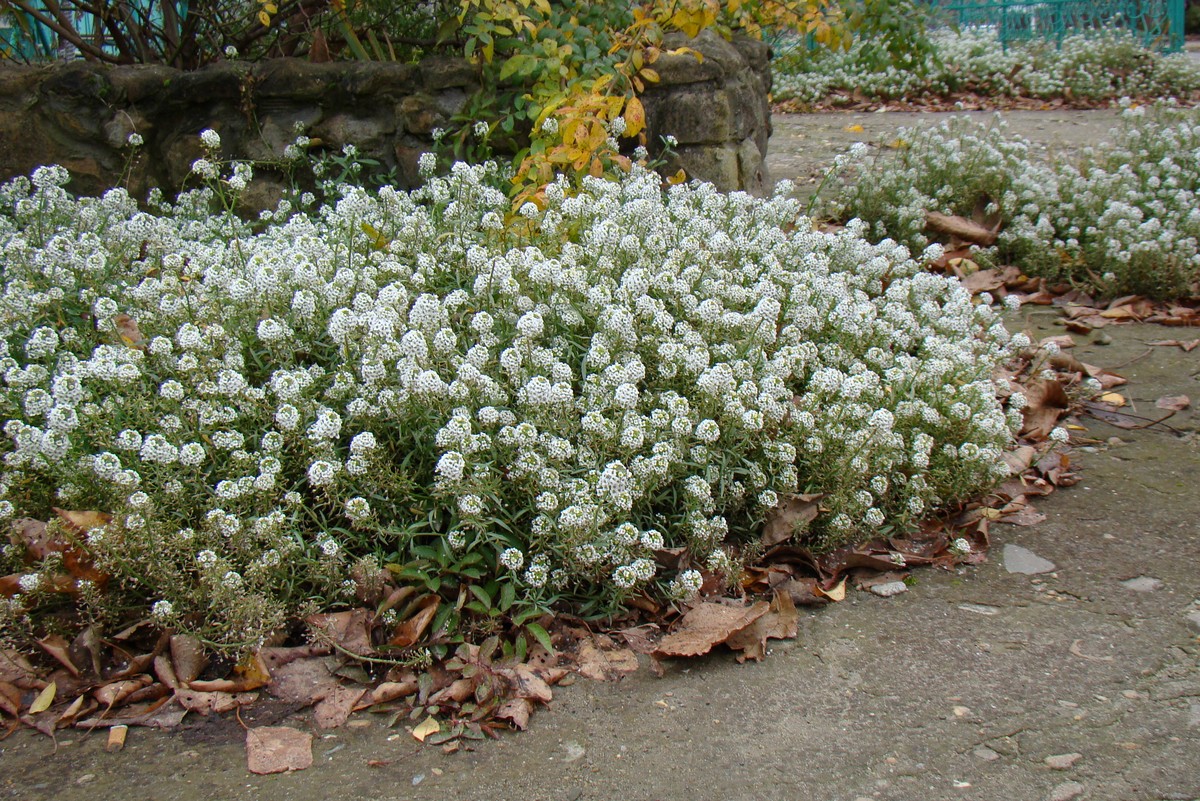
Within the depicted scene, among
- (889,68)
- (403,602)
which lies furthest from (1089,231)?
(889,68)

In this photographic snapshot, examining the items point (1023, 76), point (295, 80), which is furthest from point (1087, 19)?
point (295, 80)

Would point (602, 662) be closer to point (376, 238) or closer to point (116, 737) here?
point (116, 737)

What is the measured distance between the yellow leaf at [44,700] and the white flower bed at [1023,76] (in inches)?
472

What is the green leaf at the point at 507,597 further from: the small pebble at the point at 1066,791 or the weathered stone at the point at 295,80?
the weathered stone at the point at 295,80

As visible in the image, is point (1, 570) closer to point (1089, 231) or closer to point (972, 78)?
point (1089, 231)

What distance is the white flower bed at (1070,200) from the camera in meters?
5.74

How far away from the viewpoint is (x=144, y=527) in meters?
2.75

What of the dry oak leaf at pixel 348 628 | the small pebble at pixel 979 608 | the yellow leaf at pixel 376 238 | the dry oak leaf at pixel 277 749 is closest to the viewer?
the dry oak leaf at pixel 277 749

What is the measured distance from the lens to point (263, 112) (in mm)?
5738

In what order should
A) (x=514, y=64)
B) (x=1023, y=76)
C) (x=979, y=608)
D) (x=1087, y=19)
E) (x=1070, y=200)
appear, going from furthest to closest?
1. (x=1087, y=19)
2. (x=1023, y=76)
3. (x=1070, y=200)
4. (x=514, y=64)
5. (x=979, y=608)

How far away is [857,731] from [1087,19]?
687 inches

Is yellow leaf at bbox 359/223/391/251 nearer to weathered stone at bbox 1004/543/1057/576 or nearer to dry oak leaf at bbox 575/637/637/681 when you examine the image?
dry oak leaf at bbox 575/637/637/681

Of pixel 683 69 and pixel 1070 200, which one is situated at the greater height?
pixel 683 69

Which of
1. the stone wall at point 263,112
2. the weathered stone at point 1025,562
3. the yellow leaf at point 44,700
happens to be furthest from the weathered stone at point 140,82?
the weathered stone at point 1025,562
